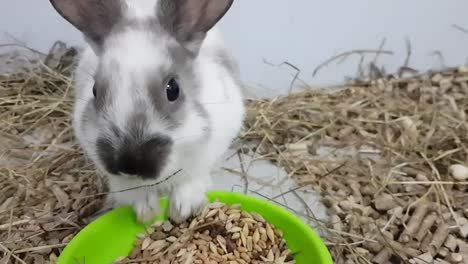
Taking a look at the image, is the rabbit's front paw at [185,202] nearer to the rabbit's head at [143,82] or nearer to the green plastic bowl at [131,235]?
the green plastic bowl at [131,235]

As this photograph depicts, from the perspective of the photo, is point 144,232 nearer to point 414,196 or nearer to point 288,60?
point 414,196

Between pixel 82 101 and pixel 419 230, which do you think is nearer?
pixel 82 101

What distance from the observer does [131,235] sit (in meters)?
2.14

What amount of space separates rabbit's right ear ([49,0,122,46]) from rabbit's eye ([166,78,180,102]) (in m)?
0.24

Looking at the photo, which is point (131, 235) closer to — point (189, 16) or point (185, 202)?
point (185, 202)

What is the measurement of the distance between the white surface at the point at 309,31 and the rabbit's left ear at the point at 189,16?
999 mm

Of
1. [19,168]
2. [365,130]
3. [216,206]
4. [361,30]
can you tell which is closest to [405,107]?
[365,130]

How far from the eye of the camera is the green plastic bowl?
77.3 inches

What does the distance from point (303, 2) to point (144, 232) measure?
1305 mm

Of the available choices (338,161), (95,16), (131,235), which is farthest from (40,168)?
(338,161)

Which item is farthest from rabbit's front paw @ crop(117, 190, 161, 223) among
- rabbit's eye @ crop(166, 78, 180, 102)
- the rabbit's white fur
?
rabbit's eye @ crop(166, 78, 180, 102)

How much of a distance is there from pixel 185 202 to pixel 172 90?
1.32 feet

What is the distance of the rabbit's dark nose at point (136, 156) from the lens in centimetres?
169

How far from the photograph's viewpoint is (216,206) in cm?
218
